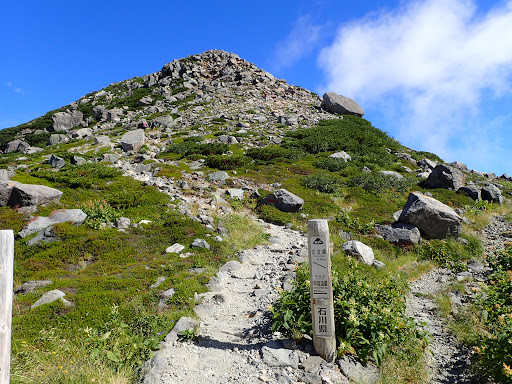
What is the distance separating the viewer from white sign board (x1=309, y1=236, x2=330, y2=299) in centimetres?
536

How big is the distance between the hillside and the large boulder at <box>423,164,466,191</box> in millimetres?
121

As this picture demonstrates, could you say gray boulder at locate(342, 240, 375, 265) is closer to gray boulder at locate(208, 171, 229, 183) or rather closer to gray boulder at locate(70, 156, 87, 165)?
gray boulder at locate(208, 171, 229, 183)

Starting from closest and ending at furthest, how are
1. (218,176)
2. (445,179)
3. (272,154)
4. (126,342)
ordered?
1. (126,342)
2. (218,176)
3. (445,179)
4. (272,154)

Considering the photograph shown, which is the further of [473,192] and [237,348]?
[473,192]

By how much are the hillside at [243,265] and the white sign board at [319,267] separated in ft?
2.18

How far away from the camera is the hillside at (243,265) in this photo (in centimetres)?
534

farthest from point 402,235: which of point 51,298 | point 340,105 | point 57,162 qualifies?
point 340,105

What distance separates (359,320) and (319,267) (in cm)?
130

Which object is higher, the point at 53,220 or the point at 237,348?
the point at 53,220

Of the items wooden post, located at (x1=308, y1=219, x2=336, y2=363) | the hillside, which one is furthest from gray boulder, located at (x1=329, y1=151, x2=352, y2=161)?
wooden post, located at (x1=308, y1=219, x2=336, y2=363)

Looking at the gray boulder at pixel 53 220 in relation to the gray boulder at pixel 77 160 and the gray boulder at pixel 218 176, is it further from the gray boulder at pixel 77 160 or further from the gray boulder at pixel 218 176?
the gray boulder at pixel 77 160

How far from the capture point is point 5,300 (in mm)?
3592

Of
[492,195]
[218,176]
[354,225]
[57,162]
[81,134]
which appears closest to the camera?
[354,225]

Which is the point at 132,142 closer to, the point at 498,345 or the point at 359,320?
the point at 359,320
